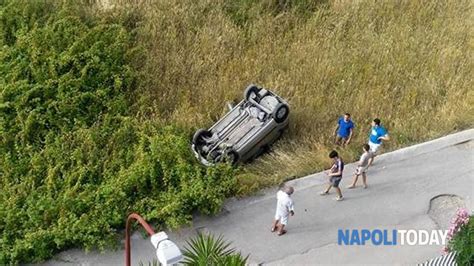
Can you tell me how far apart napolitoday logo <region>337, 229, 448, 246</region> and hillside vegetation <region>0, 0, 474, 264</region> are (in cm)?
171

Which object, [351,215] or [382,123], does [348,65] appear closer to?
[382,123]

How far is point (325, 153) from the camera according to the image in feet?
40.4

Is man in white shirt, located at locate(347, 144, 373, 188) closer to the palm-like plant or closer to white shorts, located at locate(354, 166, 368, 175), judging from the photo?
white shorts, located at locate(354, 166, 368, 175)

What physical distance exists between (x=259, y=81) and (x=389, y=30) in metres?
3.86

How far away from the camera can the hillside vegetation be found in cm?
1092

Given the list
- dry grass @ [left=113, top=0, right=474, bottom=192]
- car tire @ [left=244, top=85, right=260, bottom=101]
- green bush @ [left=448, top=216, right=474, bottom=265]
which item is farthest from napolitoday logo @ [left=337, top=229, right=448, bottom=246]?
car tire @ [left=244, top=85, right=260, bottom=101]

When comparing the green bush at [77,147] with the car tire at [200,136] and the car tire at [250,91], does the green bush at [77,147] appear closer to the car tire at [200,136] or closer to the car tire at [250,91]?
the car tire at [200,136]

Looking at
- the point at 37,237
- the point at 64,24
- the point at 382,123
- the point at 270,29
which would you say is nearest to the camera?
the point at 37,237

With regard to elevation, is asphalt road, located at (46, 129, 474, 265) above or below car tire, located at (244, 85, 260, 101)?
below

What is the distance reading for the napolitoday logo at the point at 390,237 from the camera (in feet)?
35.1

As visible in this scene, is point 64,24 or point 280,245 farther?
point 64,24

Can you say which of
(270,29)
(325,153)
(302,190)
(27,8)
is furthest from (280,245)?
(27,8)

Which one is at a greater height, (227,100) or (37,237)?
(227,100)

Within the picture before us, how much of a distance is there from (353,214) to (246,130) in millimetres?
2680
